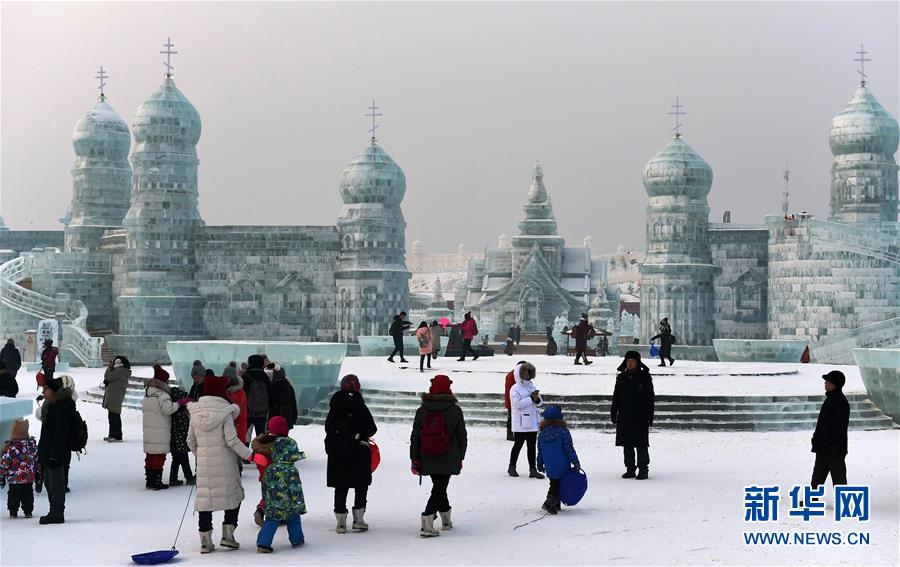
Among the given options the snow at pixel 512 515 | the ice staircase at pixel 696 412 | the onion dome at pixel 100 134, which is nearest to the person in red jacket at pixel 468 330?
the ice staircase at pixel 696 412

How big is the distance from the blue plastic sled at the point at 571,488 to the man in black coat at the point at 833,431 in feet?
7.33

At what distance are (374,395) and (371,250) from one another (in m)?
28.0

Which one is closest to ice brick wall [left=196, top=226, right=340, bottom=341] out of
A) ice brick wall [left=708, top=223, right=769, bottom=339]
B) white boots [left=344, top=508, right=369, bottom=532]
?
ice brick wall [left=708, top=223, right=769, bottom=339]

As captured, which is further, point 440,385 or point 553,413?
point 553,413

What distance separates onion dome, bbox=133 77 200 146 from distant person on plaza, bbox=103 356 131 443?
106 feet

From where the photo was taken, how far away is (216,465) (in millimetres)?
10992

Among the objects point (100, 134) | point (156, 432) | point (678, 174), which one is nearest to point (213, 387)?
point (156, 432)

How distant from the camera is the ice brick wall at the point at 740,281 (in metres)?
49.0

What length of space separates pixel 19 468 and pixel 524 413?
17.9ft

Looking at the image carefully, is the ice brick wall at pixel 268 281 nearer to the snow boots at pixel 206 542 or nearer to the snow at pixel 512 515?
the snow at pixel 512 515

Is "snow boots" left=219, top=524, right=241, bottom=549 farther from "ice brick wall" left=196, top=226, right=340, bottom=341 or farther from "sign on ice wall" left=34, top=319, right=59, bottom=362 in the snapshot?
"ice brick wall" left=196, top=226, right=340, bottom=341

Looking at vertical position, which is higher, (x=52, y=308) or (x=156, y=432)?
(x=52, y=308)

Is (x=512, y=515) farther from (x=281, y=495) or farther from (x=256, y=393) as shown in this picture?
(x=256, y=393)

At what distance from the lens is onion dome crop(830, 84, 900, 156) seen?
50750 mm
